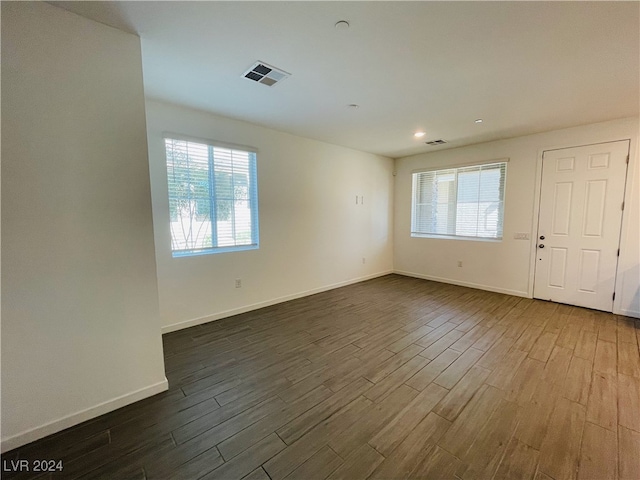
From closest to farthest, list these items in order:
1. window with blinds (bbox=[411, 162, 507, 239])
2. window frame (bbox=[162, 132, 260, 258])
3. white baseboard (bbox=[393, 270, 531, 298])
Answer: window frame (bbox=[162, 132, 260, 258]) < white baseboard (bbox=[393, 270, 531, 298]) < window with blinds (bbox=[411, 162, 507, 239])

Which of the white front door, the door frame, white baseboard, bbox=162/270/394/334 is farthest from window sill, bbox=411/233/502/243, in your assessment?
white baseboard, bbox=162/270/394/334

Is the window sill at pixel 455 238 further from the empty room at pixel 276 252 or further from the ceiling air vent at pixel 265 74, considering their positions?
the ceiling air vent at pixel 265 74

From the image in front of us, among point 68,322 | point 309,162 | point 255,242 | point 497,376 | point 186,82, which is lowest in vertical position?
point 497,376

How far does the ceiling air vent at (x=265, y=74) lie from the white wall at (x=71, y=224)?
0.82 meters

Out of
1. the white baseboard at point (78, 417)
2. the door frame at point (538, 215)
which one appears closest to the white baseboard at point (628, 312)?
the door frame at point (538, 215)

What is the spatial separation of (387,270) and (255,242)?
3.45m

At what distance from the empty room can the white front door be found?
0.09 feet

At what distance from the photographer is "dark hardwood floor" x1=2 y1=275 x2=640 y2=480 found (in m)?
1.44

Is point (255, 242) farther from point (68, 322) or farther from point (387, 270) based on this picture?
point (387, 270)

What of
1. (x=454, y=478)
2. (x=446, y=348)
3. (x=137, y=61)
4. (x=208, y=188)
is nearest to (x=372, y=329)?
(x=446, y=348)

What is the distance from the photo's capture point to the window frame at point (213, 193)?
9.93 ft

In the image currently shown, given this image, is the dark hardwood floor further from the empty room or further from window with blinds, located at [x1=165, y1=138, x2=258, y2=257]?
window with blinds, located at [x1=165, y1=138, x2=258, y2=257]

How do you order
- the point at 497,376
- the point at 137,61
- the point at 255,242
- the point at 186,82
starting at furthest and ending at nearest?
the point at 255,242 → the point at 186,82 → the point at 497,376 → the point at 137,61

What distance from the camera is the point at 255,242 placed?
380 cm
